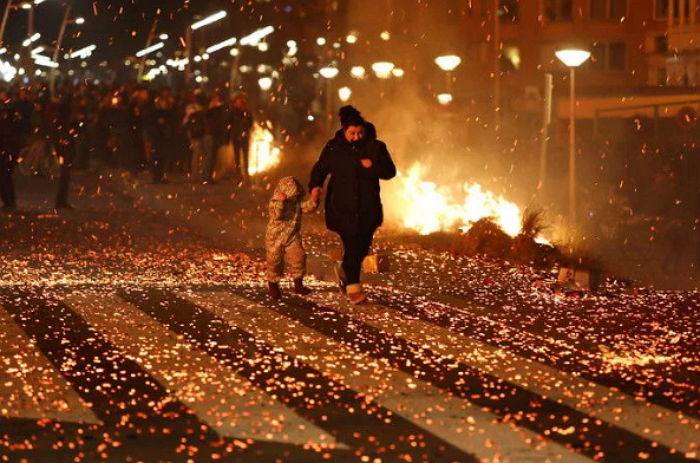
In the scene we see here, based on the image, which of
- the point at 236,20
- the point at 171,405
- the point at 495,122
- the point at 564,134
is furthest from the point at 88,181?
the point at 236,20

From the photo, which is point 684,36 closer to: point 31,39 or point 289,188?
point 31,39

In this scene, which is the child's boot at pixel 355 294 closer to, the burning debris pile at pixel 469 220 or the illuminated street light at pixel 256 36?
the burning debris pile at pixel 469 220

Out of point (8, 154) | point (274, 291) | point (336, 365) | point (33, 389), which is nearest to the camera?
point (33, 389)

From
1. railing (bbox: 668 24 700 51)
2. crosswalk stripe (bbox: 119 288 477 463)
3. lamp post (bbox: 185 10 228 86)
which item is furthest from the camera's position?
lamp post (bbox: 185 10 228 86)

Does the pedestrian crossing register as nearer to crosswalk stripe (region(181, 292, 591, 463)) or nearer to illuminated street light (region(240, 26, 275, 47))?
crosswalk stripe (region(181, 292, 591, 463))

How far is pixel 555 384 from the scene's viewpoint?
811cm

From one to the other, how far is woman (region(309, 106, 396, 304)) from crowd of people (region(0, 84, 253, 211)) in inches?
523

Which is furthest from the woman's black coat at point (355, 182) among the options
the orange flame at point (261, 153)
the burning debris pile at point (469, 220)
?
the orange flame at point (261, 153)

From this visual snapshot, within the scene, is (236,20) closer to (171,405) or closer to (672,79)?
(672,79)

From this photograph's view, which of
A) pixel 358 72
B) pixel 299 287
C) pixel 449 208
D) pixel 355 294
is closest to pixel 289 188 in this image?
pixel 299 287

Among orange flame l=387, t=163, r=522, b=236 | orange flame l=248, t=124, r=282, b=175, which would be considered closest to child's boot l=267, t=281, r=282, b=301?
orange flame l=387, t=163, r=522, b=236

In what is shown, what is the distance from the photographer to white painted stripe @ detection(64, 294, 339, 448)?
6.75m

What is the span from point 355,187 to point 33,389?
4302mm

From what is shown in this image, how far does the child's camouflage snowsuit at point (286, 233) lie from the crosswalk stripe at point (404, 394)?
0.75m
